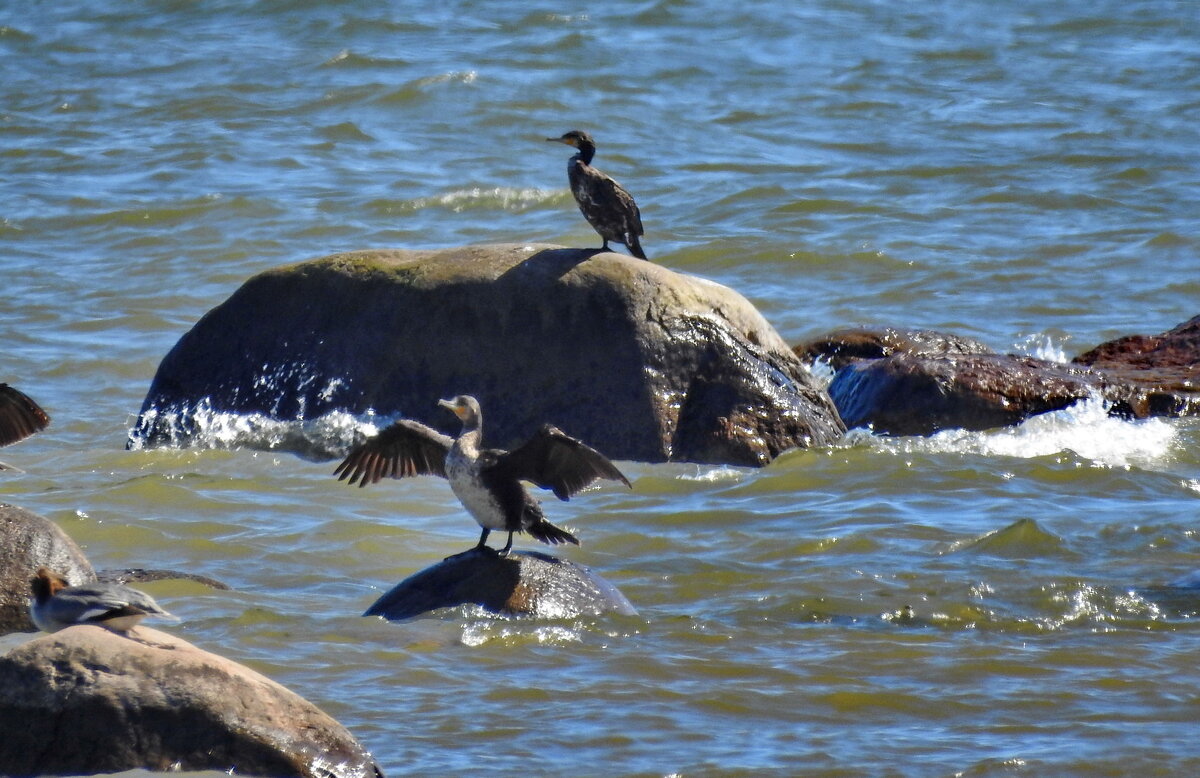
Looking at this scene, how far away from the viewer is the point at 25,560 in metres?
5.74

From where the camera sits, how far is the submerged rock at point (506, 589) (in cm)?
576

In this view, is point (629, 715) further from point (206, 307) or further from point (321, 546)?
point (206, 307)

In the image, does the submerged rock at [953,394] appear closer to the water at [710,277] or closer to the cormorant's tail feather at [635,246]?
the water at [710,277]

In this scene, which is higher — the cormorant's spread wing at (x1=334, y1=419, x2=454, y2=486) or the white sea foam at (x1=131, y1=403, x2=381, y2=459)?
the cormorant's spread wing at (x1=334, y1=419, x2=454, y2=486)

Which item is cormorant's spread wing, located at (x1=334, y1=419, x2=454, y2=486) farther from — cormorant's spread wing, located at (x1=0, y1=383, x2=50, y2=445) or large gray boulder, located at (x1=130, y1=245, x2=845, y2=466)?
large gray boulder, located at (x1=130, y1=245, x2=845, y2=466)

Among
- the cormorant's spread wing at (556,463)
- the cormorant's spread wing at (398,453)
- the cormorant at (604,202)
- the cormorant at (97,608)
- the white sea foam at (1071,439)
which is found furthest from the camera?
the cormorant at (604,202)

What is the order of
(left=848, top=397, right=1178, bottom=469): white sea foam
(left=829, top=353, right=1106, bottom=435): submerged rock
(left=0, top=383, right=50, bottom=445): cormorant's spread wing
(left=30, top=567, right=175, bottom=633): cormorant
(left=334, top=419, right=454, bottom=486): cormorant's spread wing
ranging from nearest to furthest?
1. (left=30, top=567, right=175, bottom=633): cormorant
2. (left=334, top=419, right=454, bottom=486): cormorant's spread wing
3. (left=0, top=383, right=50, bottom=445): cormorant's spread wing
4. (left=848, top=397, right=1178, bottom=469): white sea foam
5. (left=829, top=353, right=1106, bottom=435): submerged rock

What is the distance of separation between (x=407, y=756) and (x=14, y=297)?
364 inches

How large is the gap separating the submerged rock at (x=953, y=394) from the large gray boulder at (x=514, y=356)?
0.40 meters

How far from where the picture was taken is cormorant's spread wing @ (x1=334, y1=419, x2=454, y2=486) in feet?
20.4

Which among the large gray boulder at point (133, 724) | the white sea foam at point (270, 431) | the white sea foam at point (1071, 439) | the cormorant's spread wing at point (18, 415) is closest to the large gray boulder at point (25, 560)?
the cormorant's spread wing at point (18, 415)

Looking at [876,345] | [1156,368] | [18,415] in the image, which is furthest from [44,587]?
[1156,368]

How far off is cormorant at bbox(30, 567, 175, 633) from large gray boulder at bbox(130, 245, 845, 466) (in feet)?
12.2

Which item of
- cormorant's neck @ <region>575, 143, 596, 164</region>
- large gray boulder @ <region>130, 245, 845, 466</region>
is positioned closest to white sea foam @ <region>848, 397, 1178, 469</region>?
large gray boulder @ <region>130, 245, 845, 466</region>
